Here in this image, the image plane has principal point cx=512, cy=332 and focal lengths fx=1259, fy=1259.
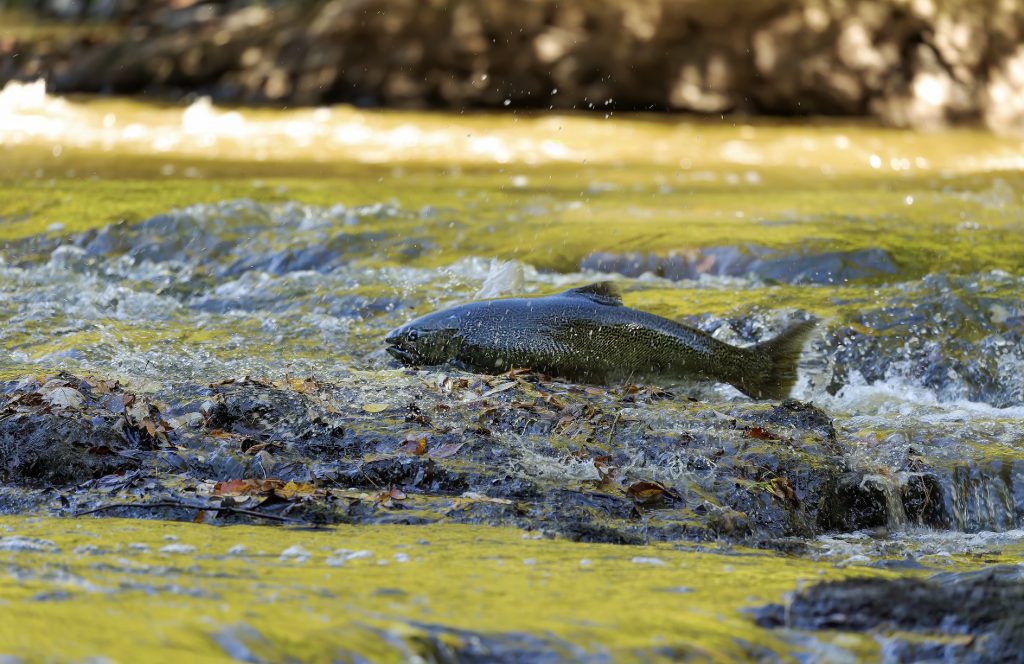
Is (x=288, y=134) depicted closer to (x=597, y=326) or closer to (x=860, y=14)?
(x=860, y=14)

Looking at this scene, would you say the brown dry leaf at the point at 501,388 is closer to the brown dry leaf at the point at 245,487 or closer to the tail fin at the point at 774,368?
the tail fin at the point at 774,368

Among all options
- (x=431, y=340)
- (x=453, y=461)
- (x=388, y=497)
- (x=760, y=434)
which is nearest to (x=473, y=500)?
(x=388, y=497)

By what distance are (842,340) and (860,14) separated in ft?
42.9

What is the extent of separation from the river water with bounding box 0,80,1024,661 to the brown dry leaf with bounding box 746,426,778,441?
0.48 ft

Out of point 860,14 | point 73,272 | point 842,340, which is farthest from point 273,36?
point 842,340

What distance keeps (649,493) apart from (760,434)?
89cm

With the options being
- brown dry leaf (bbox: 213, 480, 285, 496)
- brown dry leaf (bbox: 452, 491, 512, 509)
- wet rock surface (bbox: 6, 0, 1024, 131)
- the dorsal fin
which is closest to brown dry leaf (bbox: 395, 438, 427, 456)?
brown dry leaf (bbox: 452, 491, 512, 509)

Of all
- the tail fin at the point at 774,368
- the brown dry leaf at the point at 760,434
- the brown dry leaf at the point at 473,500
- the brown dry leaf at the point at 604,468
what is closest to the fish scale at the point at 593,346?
the tail fin at the point at 774,368

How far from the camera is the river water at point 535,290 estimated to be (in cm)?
348

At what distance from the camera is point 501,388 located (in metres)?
6.16

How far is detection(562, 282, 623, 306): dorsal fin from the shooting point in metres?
6.77

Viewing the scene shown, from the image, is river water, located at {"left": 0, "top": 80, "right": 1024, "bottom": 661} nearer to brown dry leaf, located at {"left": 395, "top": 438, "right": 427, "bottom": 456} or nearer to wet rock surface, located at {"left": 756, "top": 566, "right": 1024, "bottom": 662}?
wet rock surface, located at {"left": 756, "top": 566, "right": 1024, "bottom": 662}

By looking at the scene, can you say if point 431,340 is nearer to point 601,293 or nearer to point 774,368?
point 601,293

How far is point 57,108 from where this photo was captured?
1889cm
